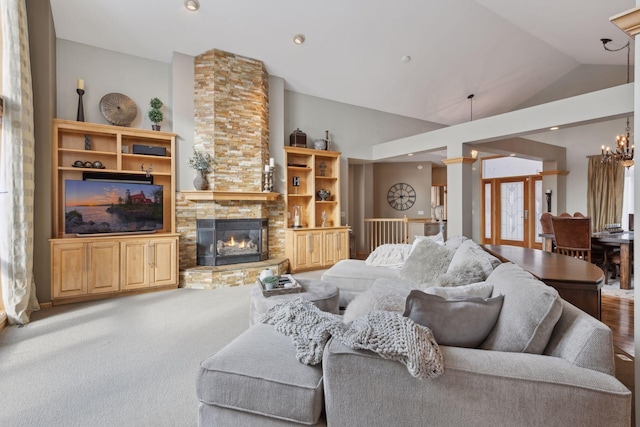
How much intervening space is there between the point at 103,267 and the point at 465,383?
454 centimetres

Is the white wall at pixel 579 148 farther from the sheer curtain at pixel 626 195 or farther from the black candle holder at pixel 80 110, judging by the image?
the black candle holder at pixel 80 110

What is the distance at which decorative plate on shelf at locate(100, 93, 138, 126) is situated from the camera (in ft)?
15.3

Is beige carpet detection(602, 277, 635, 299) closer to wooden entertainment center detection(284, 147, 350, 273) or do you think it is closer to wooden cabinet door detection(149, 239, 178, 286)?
wooden entertainment center detection(284, 147, 350, 273)

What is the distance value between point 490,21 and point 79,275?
705 cm

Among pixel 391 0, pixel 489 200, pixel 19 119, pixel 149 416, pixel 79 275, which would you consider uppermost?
pixel 391 0

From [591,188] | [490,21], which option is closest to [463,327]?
[490,21]

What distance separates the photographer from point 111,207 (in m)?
4.45

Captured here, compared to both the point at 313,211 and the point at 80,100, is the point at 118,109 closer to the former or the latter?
the point at 80,100

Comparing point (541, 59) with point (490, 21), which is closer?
point (490, 21)

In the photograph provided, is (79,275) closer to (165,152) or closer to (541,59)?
(165,152)

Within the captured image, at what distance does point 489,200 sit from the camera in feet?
32.9

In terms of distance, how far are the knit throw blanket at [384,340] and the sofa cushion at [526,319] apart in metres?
0.33

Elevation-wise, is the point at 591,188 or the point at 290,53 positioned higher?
the point at 290,53

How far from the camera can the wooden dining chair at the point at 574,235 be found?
15.2ft
